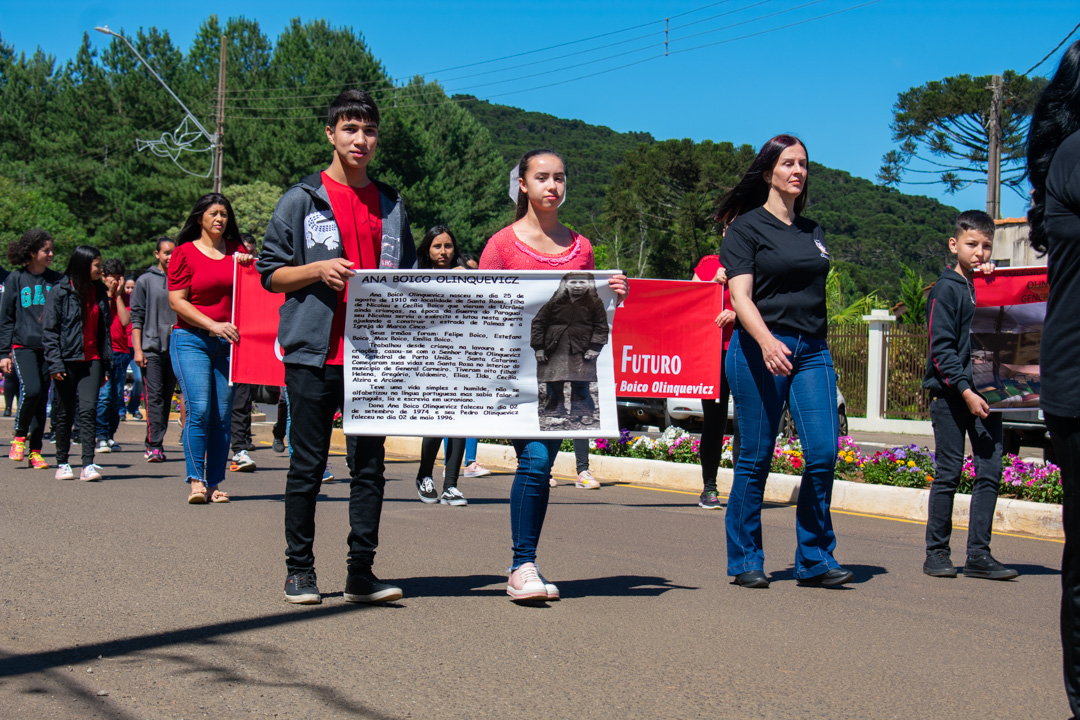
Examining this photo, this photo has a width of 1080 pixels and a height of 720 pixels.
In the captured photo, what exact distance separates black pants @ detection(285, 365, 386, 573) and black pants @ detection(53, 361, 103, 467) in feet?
17.6

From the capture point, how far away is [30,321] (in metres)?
9.62

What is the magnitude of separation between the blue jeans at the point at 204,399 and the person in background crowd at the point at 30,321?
2.76 metres

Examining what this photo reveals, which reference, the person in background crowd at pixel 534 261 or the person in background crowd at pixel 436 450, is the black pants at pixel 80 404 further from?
the person in background crowd at pixel 534 261

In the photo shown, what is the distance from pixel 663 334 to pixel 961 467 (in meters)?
4.44

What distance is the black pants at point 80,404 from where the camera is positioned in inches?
362

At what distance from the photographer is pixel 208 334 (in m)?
7.51

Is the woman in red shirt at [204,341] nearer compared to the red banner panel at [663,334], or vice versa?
the woman in red shirt at [204,341]

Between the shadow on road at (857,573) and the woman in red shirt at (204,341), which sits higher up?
the woman in red shirt at (204,341)

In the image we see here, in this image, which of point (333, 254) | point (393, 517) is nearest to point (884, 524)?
point (393, 517)

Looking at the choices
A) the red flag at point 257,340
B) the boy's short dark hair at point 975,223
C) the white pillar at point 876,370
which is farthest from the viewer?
the white pillar at point 876,370

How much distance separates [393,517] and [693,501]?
8.99 ft

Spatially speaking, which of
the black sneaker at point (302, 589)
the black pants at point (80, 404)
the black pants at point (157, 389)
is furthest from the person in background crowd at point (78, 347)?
the black sneaker at point (302, 589)

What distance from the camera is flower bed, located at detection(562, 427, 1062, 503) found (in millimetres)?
7957

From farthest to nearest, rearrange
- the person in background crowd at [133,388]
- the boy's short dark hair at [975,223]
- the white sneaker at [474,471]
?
the person in background crowd at [133,388] → the white sneaker at [474,471] → the boy's short dark hair at [975,223]
